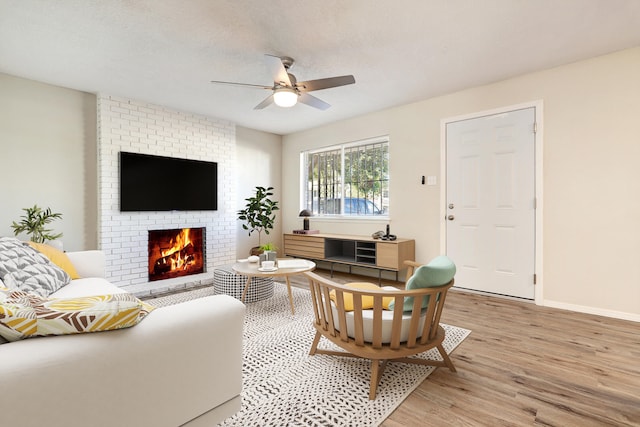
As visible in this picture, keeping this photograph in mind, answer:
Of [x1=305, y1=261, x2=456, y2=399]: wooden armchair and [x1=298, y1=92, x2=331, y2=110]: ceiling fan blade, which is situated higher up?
[x1=298, y1=92, x2=331, y2=110]: ceiling fan blade

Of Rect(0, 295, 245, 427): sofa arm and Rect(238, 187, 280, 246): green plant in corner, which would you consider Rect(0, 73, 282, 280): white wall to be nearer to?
Rect(238, 187, 280, 246): green plant in corner

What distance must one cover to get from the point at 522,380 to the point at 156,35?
373 centimetres

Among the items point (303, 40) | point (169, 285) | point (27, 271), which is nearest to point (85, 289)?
point (27, 271)

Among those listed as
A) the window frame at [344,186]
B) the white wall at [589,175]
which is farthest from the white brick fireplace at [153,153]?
the white wall at [589,175]

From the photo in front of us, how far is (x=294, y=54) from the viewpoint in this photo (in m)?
2.84

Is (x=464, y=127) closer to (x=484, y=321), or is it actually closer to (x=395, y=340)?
(x=484, y=321)

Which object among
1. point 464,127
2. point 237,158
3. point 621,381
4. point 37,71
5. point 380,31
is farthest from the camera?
point 237,158

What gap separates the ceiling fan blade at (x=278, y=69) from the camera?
7.79ft

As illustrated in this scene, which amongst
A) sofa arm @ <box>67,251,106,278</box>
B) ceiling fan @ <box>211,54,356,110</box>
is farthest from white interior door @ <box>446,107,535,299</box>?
sofa arm @ <box>67,251,106,278</box>

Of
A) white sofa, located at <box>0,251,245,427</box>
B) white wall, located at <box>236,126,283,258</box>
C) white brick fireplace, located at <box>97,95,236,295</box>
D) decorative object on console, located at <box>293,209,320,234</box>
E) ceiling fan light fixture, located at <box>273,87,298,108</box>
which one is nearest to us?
white sofa, located at <box>0,251,245,427</box>

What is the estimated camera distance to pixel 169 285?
4.29 meters

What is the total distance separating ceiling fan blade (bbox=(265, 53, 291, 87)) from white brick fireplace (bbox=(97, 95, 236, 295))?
96.8 inches

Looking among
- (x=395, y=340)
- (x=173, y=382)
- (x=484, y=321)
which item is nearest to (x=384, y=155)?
(x=484, y=321)

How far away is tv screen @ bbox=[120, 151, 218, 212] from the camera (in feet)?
13.1
